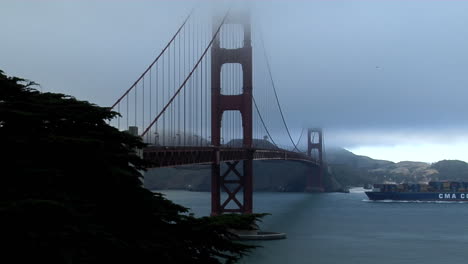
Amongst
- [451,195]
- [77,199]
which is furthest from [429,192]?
[77,199]

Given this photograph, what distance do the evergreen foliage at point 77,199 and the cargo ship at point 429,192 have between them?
13163 centimetres

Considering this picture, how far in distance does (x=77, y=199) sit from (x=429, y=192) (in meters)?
134

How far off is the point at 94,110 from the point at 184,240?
1925mm

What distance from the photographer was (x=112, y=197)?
7973 mm

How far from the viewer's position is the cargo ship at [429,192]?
134750 mm

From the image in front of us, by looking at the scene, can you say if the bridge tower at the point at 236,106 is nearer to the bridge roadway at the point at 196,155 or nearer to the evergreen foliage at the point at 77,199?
the bridge roadway at the point at 196,155

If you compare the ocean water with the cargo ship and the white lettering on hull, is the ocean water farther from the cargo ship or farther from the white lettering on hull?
the white lettering on hull

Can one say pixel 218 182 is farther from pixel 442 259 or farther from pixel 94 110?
pixel 94 110

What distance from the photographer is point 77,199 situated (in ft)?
23.4

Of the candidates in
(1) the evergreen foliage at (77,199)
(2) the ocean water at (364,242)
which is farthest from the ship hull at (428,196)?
(1) the evergreen foliage at (77,199)

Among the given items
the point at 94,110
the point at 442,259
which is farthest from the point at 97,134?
the point at 442,259

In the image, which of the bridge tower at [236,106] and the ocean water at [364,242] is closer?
the ocean water at [364,242]

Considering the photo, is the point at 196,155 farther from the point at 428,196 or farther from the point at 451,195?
the point at 451,195

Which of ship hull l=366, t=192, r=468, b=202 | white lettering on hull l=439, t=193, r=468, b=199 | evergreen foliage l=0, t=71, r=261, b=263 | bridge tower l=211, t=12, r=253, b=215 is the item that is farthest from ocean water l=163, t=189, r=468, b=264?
white lettering on hull l=439, t=193, r=468, b=199
